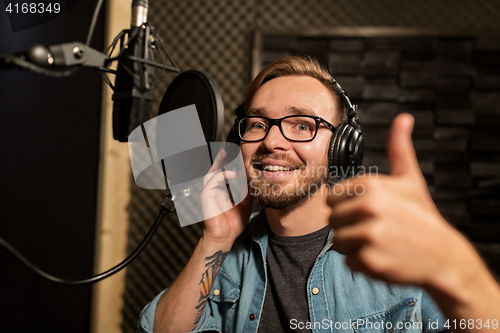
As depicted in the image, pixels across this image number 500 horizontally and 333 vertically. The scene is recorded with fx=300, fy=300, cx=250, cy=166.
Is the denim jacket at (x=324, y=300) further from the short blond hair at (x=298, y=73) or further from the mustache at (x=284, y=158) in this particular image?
the short blond hair at (x=298, y=73)

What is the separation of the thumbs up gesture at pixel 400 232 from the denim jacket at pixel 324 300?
1.73 ft

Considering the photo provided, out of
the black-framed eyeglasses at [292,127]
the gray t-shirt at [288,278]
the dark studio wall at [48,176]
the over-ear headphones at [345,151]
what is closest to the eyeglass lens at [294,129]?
the black-framed eyeglasses at [292,127]

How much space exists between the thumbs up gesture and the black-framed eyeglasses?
64 centimetres

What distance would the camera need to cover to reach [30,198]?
3.99 feet

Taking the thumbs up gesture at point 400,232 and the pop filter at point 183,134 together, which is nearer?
the thumbs up gesture at point 400,232

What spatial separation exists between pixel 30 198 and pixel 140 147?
2.70ft

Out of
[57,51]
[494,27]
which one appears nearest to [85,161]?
[57,51]

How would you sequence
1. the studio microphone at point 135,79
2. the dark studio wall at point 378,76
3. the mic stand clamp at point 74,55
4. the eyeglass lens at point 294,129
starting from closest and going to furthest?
the mic stand clamp at point 74,55
the studio microphone at point 135,79
the eyeglass lens at point 294,129
the dark studio wall at point 378,76

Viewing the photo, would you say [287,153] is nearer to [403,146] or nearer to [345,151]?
[345,151]

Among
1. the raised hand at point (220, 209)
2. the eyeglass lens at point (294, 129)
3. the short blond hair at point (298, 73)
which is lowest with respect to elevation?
the raised hand at point (220, 209)

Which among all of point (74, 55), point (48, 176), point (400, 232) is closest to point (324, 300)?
point (400, 232)

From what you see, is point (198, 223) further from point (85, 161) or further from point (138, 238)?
point (85, 161)

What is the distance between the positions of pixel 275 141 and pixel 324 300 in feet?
1.79

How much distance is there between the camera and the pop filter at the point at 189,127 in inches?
27.1
